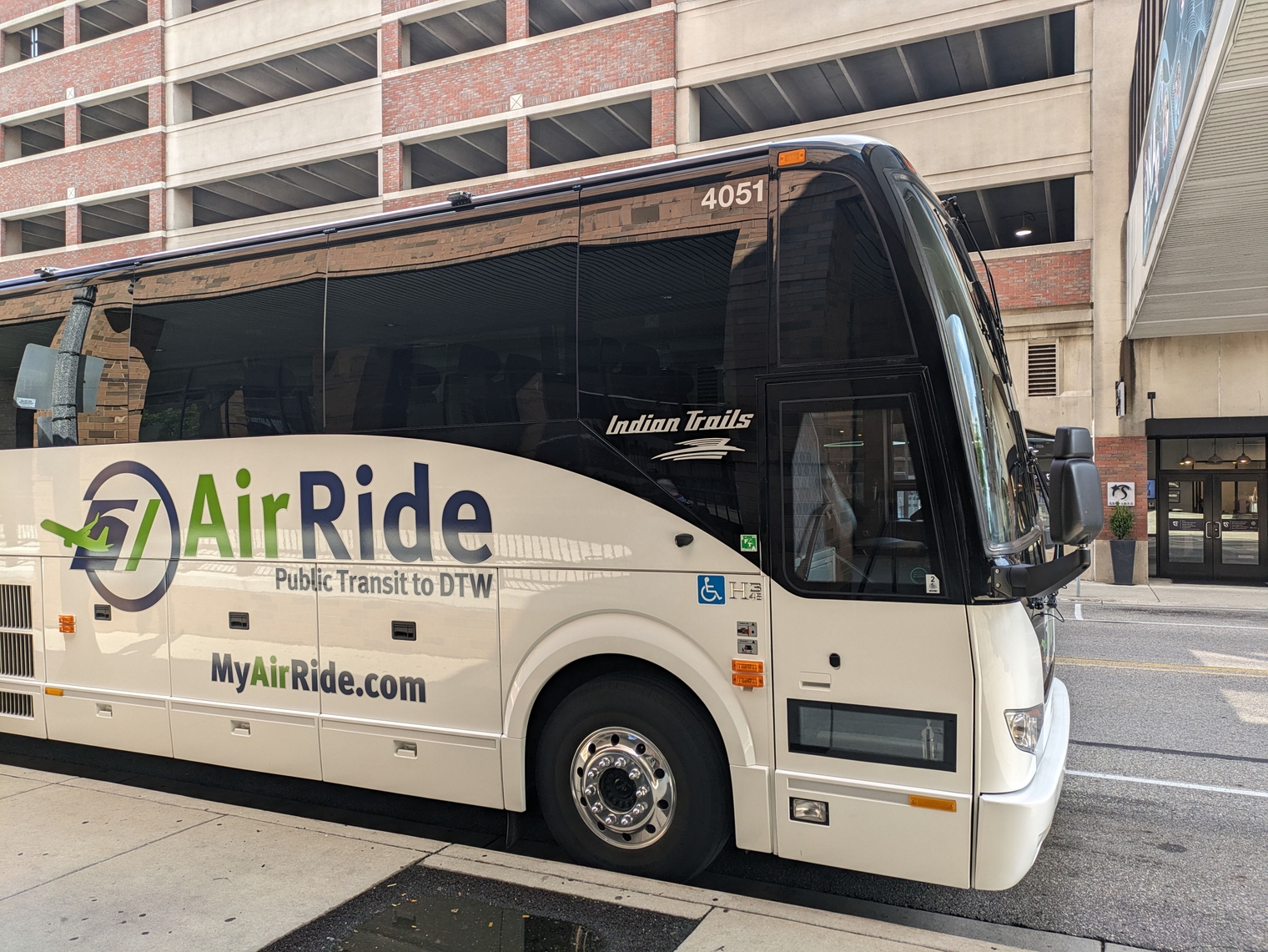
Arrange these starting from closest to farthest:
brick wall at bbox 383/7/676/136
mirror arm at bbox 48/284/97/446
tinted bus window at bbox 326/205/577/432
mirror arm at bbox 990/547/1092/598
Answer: mirror arm at bbox 990/547/1092/598, tinted bus window at bbox 326/205/577/432, mirror arm at bbox 48/284/97/446, brick wall at bbox 383/7/676/136

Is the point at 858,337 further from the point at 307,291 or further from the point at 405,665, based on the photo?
the point at 307,291

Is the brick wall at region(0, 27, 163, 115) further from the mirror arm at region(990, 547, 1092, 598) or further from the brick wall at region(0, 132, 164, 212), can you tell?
the mirror arm at region(990, 547, 1092, 598)

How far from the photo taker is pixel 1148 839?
16.7 feet

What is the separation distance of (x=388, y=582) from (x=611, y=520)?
5.04ft

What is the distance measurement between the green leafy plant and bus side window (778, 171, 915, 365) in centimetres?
1815

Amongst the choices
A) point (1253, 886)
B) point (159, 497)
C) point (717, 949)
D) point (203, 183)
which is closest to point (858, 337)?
point (717, 949)

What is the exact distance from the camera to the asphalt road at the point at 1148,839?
13.6ft

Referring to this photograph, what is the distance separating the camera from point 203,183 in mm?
29828

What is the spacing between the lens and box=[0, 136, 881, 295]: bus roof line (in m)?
4.30

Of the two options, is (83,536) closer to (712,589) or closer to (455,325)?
(455,325)

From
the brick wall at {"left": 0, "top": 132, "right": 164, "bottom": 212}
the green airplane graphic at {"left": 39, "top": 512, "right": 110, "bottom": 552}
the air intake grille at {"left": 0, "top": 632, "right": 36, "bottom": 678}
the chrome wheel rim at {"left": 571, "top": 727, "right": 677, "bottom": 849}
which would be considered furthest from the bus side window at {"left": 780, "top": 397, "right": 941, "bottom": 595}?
the brick wall at {"left": 0, "top": 132, "right": 164, "bottom": 212}

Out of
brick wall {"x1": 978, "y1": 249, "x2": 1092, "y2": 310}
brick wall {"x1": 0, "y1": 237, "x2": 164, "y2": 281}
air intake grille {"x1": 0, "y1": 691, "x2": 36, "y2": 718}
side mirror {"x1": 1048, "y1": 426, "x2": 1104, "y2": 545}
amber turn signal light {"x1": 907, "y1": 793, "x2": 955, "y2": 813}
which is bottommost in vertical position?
air intake grille {"x1": 0, "y1": 691, "x2": 36, "y2": 718}

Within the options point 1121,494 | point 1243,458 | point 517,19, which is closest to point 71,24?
point 517,19

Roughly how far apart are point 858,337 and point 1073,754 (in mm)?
4470
